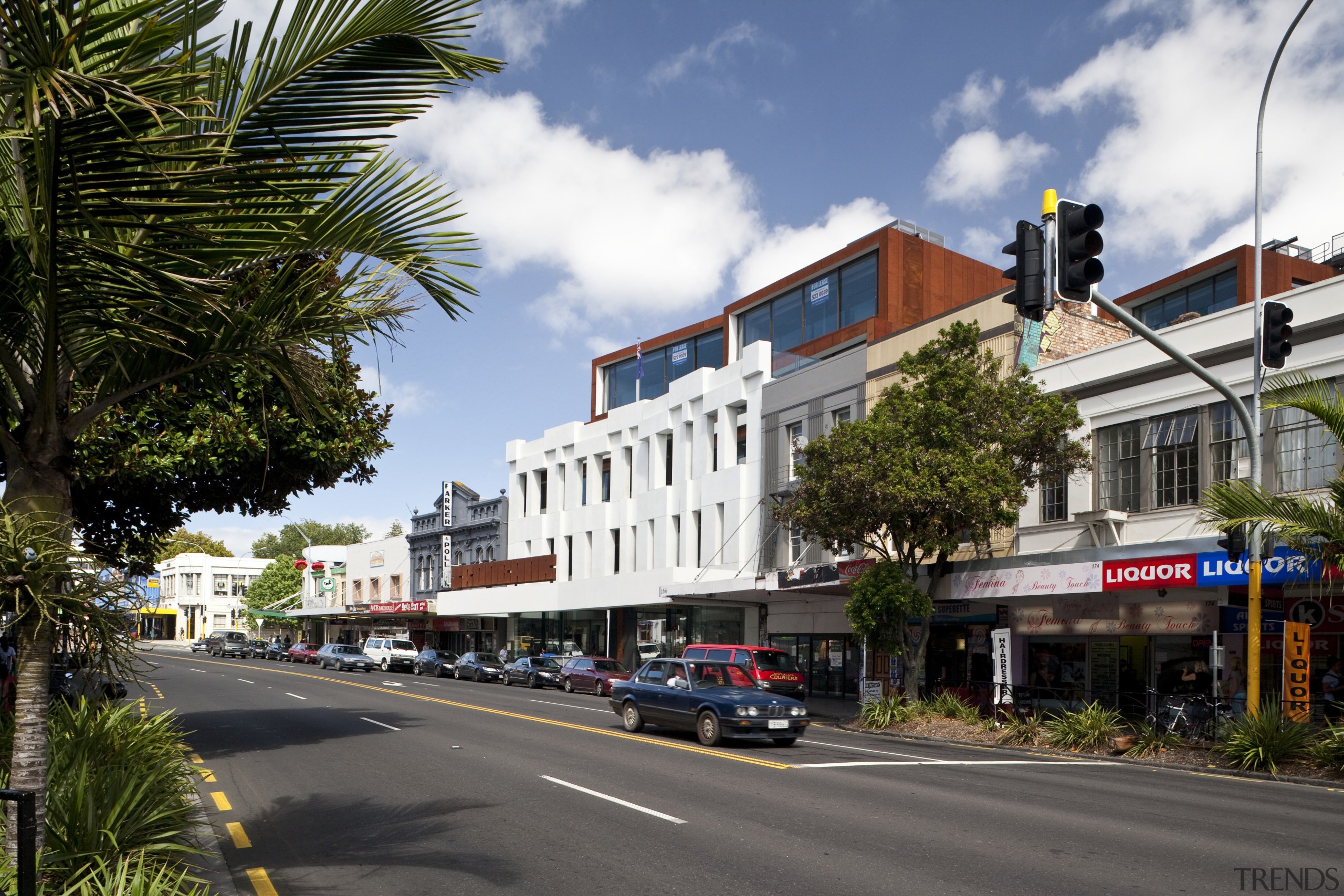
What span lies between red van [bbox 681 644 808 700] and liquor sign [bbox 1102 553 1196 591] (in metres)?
9.20

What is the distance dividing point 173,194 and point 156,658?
56.9 metres

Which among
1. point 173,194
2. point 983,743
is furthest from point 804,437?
point 173,194

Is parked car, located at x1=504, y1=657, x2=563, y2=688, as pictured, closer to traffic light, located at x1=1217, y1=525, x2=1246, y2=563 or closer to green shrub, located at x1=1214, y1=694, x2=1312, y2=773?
green shrub, located at x1=1214, y1=694, x2=1312, y2=773

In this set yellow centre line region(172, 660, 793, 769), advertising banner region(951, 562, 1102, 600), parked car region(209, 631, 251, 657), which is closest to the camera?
yellow centre line region(172, 660, 793, 769)

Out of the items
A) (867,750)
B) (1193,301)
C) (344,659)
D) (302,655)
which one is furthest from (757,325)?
(302,655)

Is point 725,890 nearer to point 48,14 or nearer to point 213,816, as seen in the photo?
point 213,816

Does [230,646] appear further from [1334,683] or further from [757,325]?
[1334,683]

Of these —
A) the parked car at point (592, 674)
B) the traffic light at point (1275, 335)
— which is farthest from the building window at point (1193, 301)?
the traffic light at point (1275, 335)

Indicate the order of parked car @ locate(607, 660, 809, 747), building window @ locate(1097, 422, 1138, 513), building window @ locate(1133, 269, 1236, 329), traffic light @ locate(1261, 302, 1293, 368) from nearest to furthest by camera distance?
1. traffic light @ locate(1261, 302, 1293, 368)
2. parked car @ locate(607, 660, 809, 747)
3. building window @ locate(1097, 422, 1138, 513)
4. building window @ locate(1133, 269, 1236, 329)

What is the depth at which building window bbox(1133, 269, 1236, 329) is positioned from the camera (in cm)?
4212

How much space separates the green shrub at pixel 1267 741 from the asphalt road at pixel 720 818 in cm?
82

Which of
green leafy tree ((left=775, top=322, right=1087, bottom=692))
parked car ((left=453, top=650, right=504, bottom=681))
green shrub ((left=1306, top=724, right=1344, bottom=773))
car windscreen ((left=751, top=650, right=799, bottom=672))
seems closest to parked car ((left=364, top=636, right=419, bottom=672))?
parked car ((left=453, top=650, right=504, bottom=681))

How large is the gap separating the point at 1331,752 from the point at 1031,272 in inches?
361

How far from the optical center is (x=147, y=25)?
4.23 meters
